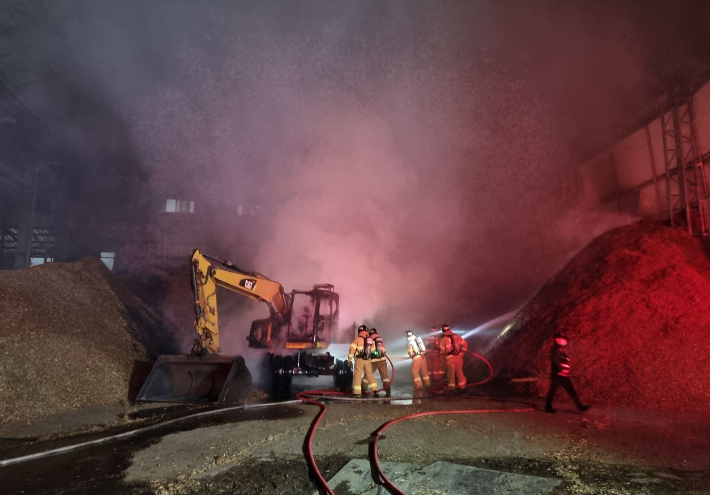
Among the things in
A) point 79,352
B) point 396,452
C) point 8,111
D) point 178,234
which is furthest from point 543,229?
point 8,111

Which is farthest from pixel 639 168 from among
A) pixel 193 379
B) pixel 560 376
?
pixel 193 379

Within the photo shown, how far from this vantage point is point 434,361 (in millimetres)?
12875

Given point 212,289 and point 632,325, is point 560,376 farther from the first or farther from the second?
point 212,289

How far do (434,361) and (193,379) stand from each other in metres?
7.34

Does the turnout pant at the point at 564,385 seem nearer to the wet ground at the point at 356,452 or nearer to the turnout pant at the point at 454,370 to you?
the wet ground at the point at 356,452

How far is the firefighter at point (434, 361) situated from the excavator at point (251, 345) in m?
2.73

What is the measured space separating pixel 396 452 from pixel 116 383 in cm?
731

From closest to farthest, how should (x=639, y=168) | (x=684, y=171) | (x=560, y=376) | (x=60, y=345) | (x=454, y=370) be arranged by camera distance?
(x=560, y=376)
(x=60, y=345)
(x=454, y=370)
(x=684, y=171)
(x=639, y=168)

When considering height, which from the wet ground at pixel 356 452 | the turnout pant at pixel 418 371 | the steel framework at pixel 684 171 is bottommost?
the wet ground at pixel 356 452

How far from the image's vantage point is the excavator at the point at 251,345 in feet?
29.1

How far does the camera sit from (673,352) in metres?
Result: 9.29

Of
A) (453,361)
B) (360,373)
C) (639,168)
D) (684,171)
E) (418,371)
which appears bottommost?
(418,371)

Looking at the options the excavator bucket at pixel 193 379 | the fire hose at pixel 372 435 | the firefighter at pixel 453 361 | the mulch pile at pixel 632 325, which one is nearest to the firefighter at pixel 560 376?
the fire hose at pixel 372 435

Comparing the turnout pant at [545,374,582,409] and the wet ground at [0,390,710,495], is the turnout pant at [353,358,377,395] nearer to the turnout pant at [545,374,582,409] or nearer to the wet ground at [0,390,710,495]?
the wet ground at [0,390,710,495]
